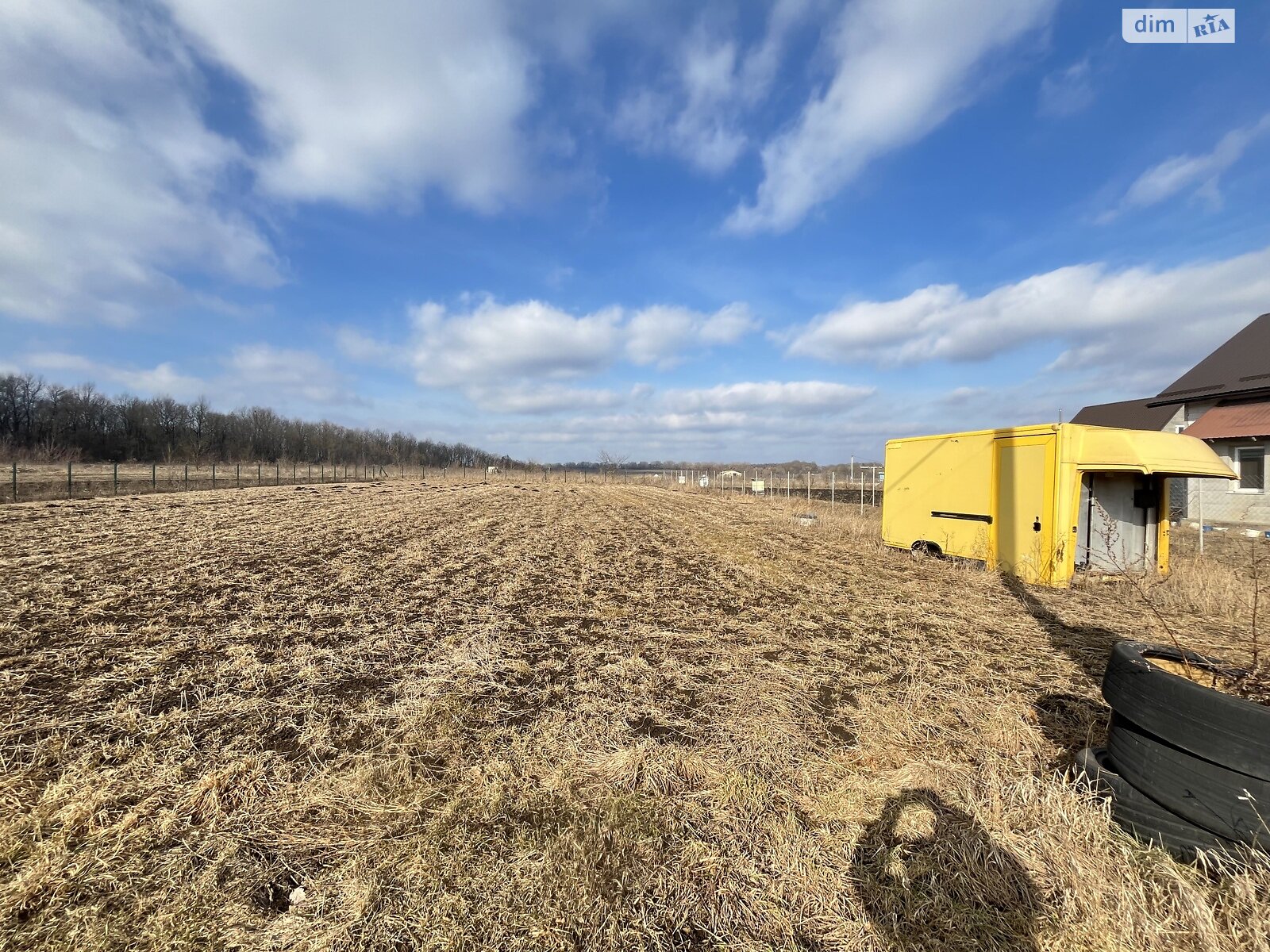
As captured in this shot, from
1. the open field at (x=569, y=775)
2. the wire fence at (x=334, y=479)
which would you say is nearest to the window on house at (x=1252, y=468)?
the wire fence at (x=334, y=479)

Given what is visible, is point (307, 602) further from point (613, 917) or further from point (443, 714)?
point (613, 917)

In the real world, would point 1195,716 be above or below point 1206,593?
above

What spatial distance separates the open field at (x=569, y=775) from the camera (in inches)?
81.8

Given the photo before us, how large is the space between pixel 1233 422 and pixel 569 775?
81.7 ft

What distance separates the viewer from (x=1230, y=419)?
16922mm

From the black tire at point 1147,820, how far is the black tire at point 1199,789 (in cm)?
3

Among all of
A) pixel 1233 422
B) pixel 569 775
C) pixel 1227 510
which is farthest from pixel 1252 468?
pixel 569 775

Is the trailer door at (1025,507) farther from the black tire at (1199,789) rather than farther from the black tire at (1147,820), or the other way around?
the black tire at (1199,789)

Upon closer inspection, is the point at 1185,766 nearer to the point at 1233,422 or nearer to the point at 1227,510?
the point at 1227,510

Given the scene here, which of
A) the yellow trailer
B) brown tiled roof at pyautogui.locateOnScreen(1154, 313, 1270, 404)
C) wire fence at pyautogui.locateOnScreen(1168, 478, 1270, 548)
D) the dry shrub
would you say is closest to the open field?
the dry shrub

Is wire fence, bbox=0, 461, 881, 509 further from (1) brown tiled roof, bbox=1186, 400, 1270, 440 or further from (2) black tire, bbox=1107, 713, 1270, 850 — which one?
(2) black tire, bbox=1107, 713, 1270, 850

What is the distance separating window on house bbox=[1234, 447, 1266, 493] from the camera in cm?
1580

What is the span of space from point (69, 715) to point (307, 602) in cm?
319

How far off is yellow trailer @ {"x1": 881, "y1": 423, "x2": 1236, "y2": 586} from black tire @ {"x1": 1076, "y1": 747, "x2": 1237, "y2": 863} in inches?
236
